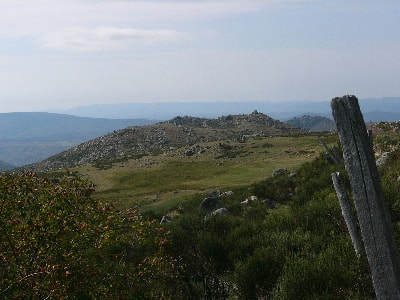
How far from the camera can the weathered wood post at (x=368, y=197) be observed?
5531 mm

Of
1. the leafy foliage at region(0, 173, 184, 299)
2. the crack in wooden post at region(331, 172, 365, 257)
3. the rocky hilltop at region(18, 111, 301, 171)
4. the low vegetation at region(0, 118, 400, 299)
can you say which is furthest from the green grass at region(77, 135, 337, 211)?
the rocky hilltop at region(18, 111, 301, 171)

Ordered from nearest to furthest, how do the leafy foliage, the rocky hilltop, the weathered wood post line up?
1. the weathered wood post
2. the leafy foliage
3. the rocky hilltop

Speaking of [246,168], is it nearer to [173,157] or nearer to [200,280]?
[173,157]

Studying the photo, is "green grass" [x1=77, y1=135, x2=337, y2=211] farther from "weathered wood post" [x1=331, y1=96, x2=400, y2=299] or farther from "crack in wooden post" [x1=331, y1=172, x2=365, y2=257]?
"weathered wood post" [x1=331, y1=96, x2=400, y2=299]

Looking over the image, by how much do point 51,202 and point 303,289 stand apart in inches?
223

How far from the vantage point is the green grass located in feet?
149

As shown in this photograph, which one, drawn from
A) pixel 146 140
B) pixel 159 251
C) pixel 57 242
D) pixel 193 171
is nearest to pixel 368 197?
pixel 159 251

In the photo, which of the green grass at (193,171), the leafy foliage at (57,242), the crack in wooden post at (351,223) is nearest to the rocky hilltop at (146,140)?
the green grass at (193,171)

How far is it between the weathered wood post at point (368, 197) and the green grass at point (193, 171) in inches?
1167

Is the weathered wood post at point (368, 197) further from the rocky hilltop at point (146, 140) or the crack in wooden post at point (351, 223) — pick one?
the rocky hilltop at point (146, 140)

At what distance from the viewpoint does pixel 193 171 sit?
62.9m

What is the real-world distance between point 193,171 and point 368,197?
57.5 metres

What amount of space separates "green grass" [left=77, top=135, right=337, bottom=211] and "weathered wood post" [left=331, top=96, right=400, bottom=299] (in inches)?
1167

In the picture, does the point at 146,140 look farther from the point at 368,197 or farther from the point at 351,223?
the point at 368,197
